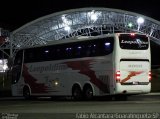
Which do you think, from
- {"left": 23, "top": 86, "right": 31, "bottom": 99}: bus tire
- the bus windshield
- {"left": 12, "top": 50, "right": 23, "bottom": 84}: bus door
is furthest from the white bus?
{"left": 12, "top": 50, "right": 23, "bottom": 84}: bus door

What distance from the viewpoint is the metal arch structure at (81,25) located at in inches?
3147

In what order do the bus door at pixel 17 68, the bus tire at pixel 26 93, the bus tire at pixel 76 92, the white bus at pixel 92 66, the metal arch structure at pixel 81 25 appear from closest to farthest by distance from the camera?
the white bus at pixel 92 66
the bus tire at pixel 76 92
the bus tire at pixel 26 93
the bus door at pixel 17 68
the metal arch structure at pixel 81 25

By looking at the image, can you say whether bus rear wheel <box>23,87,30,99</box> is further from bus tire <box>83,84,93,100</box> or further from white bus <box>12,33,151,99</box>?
bus tire <box>83,84,93,100</box>

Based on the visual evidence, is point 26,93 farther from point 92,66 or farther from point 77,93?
point 92,66

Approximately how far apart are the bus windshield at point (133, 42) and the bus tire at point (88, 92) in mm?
3698

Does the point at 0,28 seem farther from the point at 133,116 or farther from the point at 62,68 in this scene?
the point at 133,116

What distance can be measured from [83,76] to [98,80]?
1.52m

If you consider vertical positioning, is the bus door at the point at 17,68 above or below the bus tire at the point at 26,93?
above

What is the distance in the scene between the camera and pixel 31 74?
3597 cm

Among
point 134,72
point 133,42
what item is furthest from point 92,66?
point 133,42

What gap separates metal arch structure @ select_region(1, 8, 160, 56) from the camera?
79938mm

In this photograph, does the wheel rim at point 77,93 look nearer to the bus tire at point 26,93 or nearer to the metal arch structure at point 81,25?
the bus tire at point 26,93

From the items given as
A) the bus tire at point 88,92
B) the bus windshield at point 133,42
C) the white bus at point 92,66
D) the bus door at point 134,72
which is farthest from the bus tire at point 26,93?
the bus windshield at point 133,42

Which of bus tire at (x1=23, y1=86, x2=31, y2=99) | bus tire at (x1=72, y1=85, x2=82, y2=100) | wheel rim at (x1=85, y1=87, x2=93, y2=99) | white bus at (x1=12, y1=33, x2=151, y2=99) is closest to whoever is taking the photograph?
white bus at (x1=12, y1=33, x2=151, y2=99)
